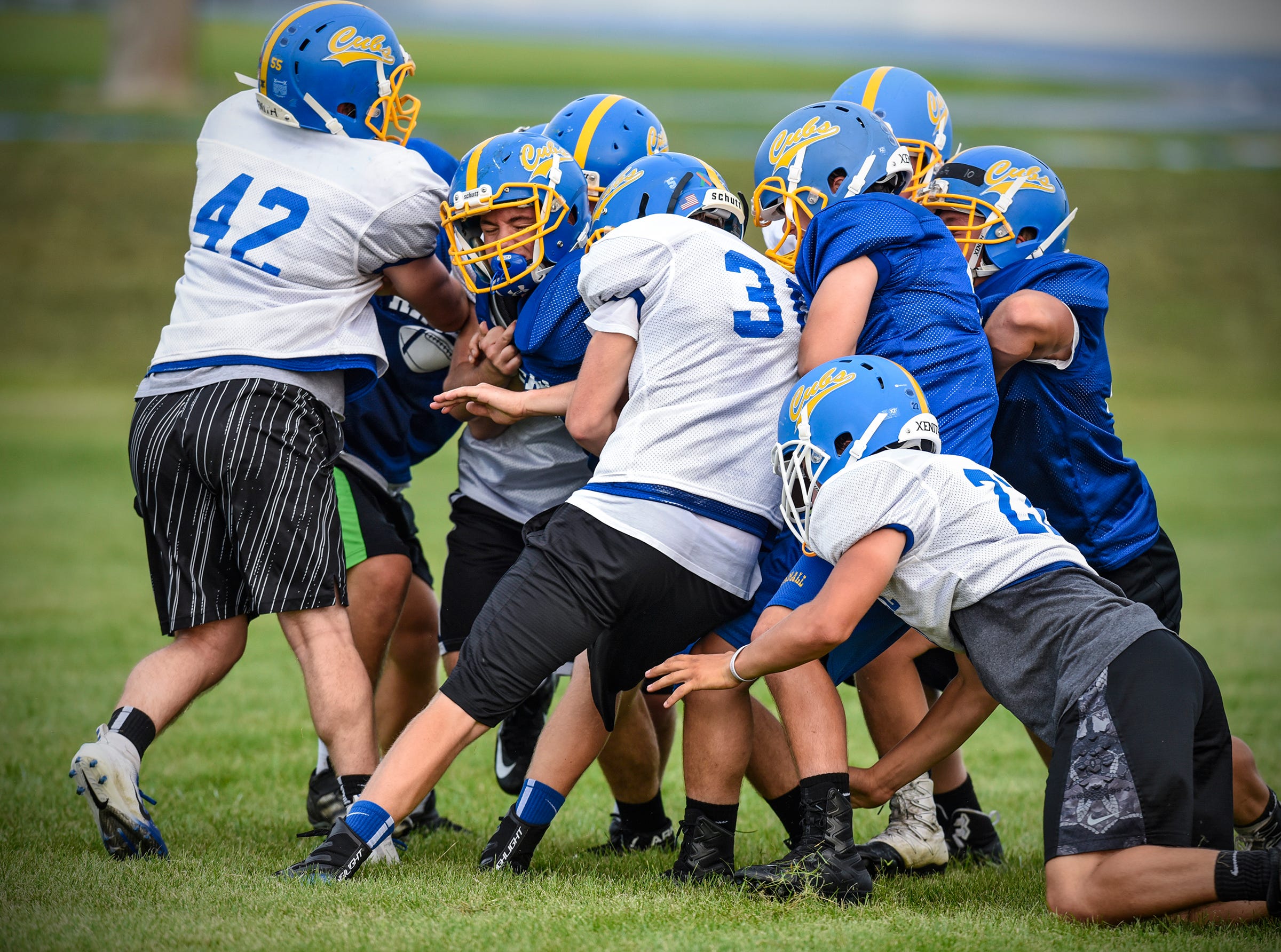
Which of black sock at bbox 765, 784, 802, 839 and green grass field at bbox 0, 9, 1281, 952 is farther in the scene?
black sock at bbox 765, 784, 802, 839

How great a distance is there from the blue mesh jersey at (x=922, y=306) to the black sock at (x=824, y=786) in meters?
0.91

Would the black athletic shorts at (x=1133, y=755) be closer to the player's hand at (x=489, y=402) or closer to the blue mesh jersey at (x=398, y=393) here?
the player's hand at (x=489, y=402)

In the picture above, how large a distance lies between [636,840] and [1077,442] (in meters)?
1.82

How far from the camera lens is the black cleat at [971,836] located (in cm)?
414

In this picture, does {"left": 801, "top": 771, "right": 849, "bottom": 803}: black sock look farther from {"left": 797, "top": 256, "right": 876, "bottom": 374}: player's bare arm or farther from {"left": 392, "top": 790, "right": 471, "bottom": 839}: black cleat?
{"left": 392, "top": 790, "right": 471, "bottom": 839}: black cleat

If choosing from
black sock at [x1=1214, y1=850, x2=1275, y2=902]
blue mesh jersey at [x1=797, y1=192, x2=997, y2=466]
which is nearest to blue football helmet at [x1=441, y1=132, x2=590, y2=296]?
blue mesh jersey at [x1=797, y1=192, x2=997, y2=466]

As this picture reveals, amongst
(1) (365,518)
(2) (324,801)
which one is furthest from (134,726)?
(1) (365,518)

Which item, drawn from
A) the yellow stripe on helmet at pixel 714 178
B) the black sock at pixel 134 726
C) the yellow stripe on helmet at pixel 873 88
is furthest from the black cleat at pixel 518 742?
the yellow stripe on helmet at pixel 873 88

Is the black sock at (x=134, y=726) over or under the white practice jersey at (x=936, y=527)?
under

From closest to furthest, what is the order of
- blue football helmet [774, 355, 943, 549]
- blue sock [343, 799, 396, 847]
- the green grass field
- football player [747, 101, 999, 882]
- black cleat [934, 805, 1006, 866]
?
the green grass field → blue football helmet [774, 355, 943, 549] → blue sock [343, 799, 396, 847] → football player [747, 101, 999, 882] → black cleat [934, 805, 1006, 866]

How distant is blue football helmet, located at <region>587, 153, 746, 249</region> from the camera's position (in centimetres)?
385

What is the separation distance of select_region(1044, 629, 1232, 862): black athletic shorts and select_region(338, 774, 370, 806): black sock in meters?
1.80

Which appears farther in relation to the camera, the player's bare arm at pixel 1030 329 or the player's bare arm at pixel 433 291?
the player's bare arm at pixel 433 291

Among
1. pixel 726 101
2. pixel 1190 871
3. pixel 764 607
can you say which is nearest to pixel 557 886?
pixel 764 607
